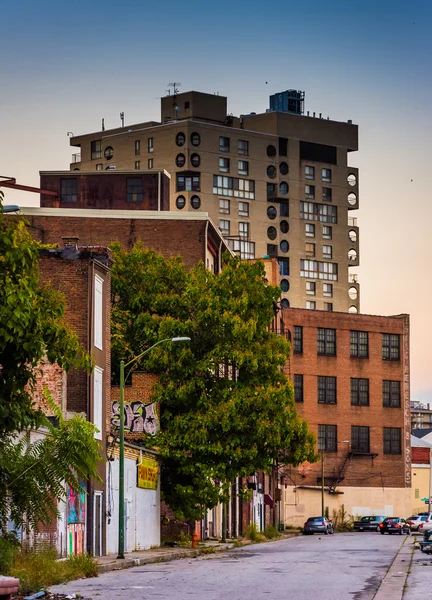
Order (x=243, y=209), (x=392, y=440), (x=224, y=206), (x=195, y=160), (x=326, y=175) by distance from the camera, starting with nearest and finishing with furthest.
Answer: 1. (x=392, y=440)
2. (x=195, y=160)
3. (x=224, y=206)
4. (x=243, y=209)
5. (x=326, y=175)

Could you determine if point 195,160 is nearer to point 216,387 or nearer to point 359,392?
point 359,392

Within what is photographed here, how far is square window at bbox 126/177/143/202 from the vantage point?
75188mm

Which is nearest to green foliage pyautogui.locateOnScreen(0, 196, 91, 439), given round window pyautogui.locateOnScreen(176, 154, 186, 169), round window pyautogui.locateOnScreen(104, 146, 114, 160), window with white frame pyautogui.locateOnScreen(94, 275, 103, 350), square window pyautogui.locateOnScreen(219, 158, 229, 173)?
window with white frame pyautogui.locateOnScreen(94, 275, 103, 350)

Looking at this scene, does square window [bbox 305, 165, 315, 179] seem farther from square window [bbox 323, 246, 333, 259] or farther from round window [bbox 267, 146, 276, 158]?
square window [bbox 323, 246, 333, 259]

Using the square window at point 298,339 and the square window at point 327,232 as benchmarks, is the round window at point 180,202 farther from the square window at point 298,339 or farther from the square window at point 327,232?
the square window at point 298,339

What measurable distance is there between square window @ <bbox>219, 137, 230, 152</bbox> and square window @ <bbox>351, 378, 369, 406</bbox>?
1708 inches

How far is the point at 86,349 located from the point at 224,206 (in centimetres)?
10195

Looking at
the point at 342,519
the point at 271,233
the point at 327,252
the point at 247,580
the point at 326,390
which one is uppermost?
the point at 271,233

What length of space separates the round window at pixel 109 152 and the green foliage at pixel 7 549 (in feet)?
404

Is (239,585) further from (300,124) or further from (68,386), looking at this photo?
(300,124)

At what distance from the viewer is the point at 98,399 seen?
41438mm

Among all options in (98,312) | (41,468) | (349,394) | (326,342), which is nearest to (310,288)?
(326,342)

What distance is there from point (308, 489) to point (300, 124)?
57.8 meters

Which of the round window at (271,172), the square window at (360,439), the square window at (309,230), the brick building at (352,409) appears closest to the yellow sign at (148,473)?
the brick building at (352,409)
